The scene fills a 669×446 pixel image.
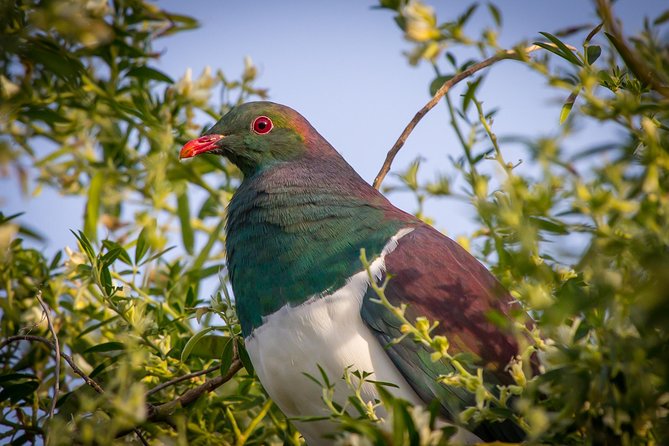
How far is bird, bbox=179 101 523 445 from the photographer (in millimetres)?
2979

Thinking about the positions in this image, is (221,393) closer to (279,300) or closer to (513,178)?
(279,300)

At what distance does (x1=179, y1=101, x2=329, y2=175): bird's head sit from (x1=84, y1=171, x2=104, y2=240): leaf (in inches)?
22.9

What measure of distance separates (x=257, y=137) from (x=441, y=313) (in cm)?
141

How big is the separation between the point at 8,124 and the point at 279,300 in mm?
1887

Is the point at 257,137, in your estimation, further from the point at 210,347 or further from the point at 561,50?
the point at 561,50

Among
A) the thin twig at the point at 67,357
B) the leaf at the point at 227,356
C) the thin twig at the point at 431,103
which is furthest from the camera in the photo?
the thin twig at the point at 431,103

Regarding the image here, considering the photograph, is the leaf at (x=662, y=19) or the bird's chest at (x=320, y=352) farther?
the bird's chest at (x=320, y=352)


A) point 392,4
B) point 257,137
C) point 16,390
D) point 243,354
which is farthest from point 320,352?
point 257,137

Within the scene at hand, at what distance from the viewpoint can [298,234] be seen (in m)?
3.29

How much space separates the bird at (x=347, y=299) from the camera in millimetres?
2979

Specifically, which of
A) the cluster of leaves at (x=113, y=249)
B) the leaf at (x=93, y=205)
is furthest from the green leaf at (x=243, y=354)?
the leaf at (x=93, y=205)

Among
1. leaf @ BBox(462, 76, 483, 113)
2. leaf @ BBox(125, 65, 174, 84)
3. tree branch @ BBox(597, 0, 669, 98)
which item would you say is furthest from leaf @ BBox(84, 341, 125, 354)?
tree branch @ BBox(597, 0, 669, 98)

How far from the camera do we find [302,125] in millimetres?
4129

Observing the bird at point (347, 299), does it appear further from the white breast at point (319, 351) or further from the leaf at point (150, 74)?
the leaf at point (150, 74)
